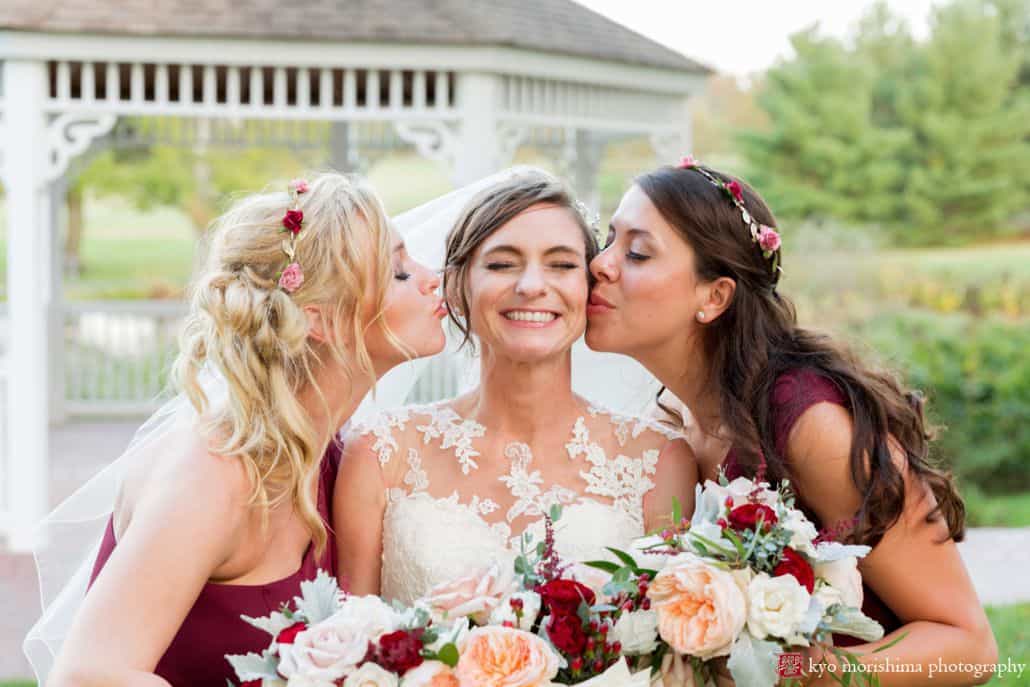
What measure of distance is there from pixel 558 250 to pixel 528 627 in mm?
1298

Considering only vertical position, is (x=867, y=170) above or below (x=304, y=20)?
below

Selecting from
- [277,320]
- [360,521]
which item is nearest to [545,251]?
[277,320]

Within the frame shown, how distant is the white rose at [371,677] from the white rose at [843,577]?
978 mm

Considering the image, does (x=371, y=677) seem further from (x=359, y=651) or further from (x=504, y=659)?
(x=504, y=659)

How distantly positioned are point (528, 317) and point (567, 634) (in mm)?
1135

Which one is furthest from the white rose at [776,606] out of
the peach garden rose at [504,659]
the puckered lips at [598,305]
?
the puckered lips at [598,305]

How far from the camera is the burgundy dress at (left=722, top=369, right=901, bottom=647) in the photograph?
3.38m

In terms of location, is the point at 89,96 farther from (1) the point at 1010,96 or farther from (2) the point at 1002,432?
(1) the point at 1010,96

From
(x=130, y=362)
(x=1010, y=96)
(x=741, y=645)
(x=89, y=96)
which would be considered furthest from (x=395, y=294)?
(x=1010, y=96)

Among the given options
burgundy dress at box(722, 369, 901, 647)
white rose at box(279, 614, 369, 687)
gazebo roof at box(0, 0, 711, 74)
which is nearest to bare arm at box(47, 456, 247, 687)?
white rose at box(279, 614, 369, 687)

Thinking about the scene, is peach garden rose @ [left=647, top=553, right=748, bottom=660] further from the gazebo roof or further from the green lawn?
the gazebo roof

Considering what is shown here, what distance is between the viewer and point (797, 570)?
2.72 meters

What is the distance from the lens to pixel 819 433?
3.32m

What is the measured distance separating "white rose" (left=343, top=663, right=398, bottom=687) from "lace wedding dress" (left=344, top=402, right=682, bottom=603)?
97 cm
